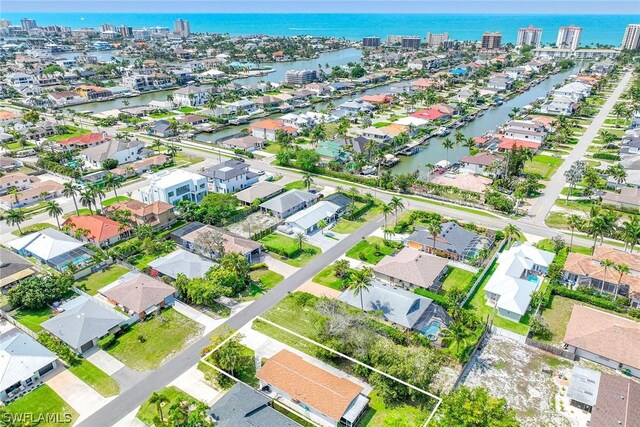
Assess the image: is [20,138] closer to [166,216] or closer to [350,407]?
[166,216]

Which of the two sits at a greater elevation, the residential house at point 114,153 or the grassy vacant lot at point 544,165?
the residential house at point 114,153

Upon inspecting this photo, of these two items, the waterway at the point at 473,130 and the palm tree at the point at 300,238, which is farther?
the waterway at the point at 473,130

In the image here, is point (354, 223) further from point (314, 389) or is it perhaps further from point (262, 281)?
point (314, 389)

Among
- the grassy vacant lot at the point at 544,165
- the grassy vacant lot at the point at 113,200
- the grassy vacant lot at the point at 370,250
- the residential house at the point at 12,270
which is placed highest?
the residential house at the point at 12,270

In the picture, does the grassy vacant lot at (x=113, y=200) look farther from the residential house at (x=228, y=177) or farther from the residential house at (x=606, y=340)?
the residential house at (x=606, y=340)

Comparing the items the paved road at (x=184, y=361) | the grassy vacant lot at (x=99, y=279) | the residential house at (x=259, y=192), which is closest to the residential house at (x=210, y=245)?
the paved road at (x=184, y=361)

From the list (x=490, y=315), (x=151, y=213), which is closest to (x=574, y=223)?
(x=490, y=315)

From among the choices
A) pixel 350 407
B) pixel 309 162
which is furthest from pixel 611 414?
pixel 309 162
